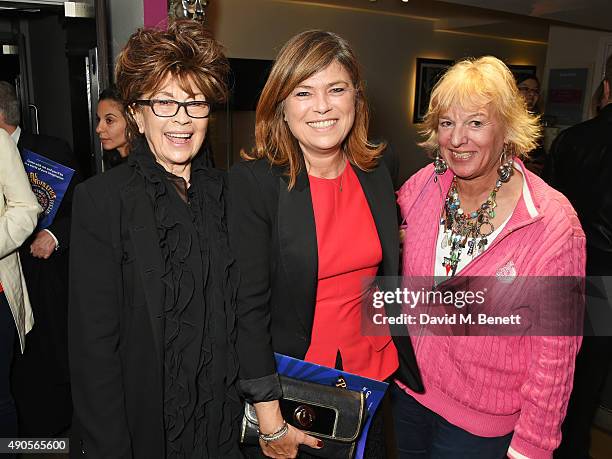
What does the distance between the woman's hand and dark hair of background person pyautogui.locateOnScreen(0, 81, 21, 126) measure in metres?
→ 2.09

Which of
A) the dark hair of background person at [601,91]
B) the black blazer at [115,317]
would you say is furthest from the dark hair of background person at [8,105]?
the dark hair of background person at [601,91]

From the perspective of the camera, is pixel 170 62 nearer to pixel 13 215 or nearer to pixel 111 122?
pixel 13 215

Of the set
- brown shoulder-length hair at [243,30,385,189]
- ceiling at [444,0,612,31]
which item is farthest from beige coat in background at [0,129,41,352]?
ceiling at [444,0,612,31]

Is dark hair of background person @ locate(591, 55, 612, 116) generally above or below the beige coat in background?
above

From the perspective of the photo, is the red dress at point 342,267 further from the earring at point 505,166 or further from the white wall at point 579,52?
the white wall at point 579,52

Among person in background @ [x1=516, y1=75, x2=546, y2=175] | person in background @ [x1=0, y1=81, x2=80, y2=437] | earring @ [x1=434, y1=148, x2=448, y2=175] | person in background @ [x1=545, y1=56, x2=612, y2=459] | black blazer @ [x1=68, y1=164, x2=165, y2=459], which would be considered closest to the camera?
black blazer @ [x1=68, y1=164, x2=165, y2=459]

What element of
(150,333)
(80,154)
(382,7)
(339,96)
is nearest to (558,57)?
(382,7)

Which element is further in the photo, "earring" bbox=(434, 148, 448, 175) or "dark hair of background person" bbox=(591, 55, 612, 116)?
"dark hair of background person" bbox=(591, 55, 612, 116)

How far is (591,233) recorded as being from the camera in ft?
8.30

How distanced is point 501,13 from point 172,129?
23.7 feet

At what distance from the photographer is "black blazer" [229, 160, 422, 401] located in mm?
1353

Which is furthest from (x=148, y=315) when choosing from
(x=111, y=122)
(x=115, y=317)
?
(x=111, y=122)

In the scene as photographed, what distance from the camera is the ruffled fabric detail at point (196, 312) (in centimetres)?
129

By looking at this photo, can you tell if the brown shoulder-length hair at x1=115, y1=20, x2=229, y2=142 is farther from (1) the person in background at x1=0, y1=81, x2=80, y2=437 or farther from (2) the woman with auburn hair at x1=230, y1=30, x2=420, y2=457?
(1) the person in background at x1=0, y1=81, x2=80, y2=437
